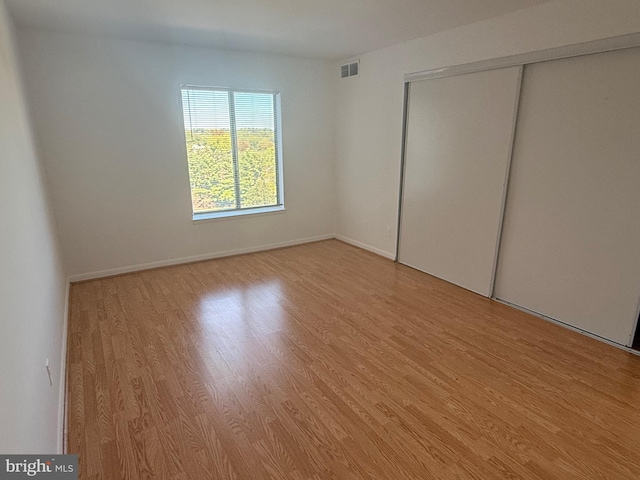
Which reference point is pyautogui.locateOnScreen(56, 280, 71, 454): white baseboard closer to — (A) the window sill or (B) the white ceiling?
(A) the window sill

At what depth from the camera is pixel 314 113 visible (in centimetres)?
512

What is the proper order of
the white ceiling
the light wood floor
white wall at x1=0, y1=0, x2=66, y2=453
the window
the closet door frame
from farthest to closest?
the window < the white ceiling < the closet door frame < the light wood floor < white wall at x1=0, y1=0, x2=66, y2=453

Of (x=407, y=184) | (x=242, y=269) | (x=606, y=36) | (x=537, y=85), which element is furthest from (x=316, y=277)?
(x=606, y=36)

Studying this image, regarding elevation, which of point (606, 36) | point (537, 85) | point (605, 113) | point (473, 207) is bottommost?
point (473, 207)

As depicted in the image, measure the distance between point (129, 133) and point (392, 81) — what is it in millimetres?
3044

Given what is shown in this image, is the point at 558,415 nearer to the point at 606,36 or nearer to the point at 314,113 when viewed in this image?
the point at 606,36

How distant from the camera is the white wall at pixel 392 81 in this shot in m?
2.57

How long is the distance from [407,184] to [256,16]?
2353 mm

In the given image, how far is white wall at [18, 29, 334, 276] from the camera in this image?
361cm

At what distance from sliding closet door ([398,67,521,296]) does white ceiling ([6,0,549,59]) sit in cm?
60

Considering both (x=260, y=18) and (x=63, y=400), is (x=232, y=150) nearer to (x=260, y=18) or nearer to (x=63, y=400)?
(x=260, y=18)

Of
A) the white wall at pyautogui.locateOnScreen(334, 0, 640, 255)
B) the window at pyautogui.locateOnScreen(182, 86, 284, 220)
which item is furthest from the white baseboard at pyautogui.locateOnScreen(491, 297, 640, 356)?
the window at pyautogui.locateOnScreen(182, 86, 284, 220)

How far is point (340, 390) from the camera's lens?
2256 millimetres

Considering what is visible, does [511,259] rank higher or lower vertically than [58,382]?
higher
